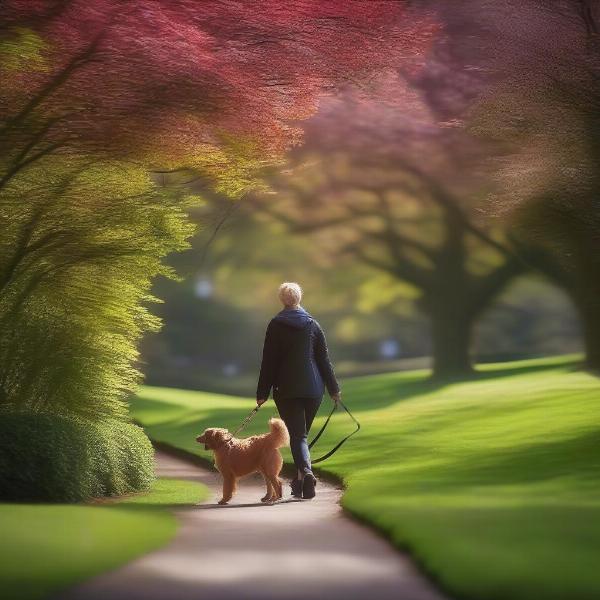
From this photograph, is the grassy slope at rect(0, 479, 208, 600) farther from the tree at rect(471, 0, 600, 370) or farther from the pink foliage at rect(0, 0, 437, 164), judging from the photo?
the tree at rect(471, 0, 600, 370)

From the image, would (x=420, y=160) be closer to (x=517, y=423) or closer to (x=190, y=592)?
(x=517, y=423)

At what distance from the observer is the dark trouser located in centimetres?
1155

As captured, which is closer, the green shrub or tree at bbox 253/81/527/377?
the green shrub

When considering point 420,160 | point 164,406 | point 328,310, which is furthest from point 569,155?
point 328,310

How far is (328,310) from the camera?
42688 mm

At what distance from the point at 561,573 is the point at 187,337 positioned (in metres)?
37.4

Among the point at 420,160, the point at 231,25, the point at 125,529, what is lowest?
the point at 420,160

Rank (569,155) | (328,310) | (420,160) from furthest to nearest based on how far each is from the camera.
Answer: (328,310)
(420,160)
(569,155)

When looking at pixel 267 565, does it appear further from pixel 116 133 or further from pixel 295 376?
pixel 116 133

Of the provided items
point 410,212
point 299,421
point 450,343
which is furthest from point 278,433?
point 410,212

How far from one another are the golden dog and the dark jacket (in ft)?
1.76

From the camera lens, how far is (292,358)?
11680 millimetres

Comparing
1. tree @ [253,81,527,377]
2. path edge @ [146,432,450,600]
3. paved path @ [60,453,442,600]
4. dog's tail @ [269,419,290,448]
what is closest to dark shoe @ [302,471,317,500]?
path edge @ [146,432,450,600]

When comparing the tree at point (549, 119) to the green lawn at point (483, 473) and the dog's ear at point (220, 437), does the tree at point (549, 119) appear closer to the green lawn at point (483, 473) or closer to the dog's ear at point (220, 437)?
the green lawn at point (483, 473)
